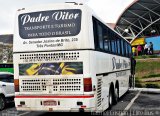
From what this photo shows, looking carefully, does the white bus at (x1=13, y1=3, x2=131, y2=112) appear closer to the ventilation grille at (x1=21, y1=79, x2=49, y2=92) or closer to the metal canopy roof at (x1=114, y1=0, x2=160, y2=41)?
the ventilation grille at (x1=21, y1=79, x2=49, y2=92)

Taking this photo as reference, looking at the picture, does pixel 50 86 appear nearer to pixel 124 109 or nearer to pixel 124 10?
pixel 124 109

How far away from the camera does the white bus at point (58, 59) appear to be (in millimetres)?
9914

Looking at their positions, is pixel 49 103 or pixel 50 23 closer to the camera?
pixel 49 103

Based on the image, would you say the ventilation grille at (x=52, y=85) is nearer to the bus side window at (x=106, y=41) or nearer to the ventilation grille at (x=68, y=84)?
the ventilation grille at (x=68, y=84)

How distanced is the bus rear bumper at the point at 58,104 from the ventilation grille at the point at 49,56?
1.20 metres

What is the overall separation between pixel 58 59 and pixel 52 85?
2.63 feet

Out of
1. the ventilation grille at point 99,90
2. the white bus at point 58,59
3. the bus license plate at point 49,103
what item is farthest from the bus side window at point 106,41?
the bus license plate at point 49,103

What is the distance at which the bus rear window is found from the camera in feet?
33.2

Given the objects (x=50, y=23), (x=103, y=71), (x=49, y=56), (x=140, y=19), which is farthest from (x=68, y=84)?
(x=140, y=19)

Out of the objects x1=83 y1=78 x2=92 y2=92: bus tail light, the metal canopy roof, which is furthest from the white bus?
the metal canopy roof

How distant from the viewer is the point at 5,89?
550 inches

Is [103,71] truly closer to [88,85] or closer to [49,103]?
[88,85]

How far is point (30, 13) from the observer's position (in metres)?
10.6

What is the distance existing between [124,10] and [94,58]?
56955 millimetres
